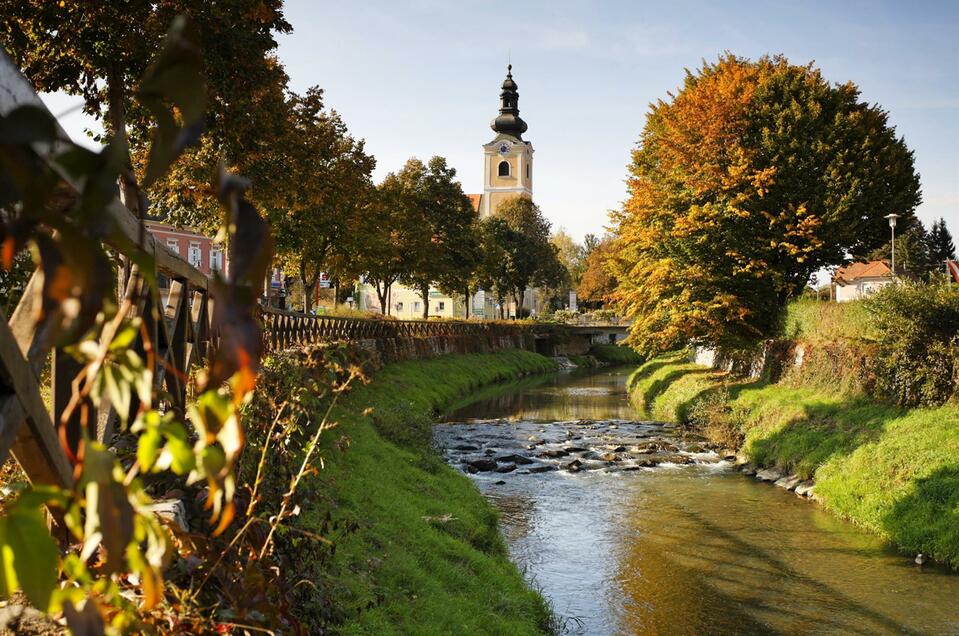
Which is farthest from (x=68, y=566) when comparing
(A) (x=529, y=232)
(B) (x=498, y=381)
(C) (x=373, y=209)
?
(A) (x=529, y=232)

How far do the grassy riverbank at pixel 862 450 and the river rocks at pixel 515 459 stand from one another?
18.4 feet

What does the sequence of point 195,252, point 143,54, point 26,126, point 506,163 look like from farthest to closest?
point 506,163 < point 195,252 < point 143,54 < point 26,126

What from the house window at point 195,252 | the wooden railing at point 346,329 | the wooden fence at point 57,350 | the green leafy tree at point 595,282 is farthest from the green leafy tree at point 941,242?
the wooden fence at point 57,350

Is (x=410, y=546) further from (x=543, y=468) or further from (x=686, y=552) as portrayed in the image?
(x=543, y=468)

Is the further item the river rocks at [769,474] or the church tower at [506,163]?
the church tower at [506,163]

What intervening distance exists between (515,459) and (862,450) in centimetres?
852

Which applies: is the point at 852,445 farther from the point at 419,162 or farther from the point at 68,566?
the point at 419,162

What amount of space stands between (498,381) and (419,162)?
17852 mm

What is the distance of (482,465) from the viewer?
68.6 feet

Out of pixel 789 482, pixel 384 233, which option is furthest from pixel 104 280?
pixel 384 233

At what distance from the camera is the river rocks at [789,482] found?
1831cm

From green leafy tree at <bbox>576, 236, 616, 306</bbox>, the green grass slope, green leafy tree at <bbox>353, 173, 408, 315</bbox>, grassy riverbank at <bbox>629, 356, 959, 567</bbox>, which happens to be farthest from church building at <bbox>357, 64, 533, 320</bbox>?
the green grass slope

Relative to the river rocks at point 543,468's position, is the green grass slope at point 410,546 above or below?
above

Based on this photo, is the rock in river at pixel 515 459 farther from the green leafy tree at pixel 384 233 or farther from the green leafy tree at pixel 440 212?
the green leafy tree at pixel 440 212
